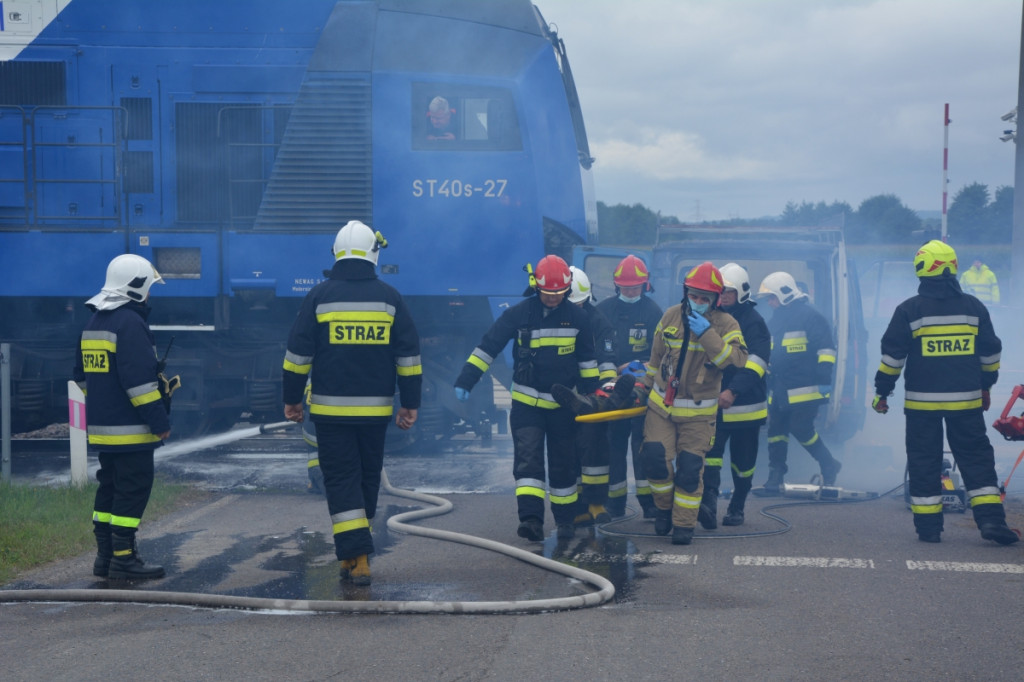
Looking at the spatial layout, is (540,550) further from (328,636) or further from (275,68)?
(275,68)

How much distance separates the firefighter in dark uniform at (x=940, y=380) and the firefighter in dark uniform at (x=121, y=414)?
4560mm

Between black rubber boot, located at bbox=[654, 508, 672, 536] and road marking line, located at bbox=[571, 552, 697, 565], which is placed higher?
black rubber boot, located at bbox=[654, 508, 672, 536]

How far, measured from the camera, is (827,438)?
33.1ft

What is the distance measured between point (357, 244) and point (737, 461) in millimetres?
3273

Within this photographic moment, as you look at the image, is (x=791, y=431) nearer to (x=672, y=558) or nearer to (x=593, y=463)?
(x=593, y=463)

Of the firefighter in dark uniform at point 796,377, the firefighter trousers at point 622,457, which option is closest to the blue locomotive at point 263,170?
the firefighter in dark uniform at point 796,377

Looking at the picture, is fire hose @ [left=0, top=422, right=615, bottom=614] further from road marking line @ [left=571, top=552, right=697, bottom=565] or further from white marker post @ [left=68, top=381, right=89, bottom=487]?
white marker post @ [left=68, top=381, right=89, bottom=487]

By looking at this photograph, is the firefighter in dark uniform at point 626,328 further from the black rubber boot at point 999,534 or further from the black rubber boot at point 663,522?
the black rubber boot at point 999,534

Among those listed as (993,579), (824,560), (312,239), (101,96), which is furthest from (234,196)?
(993,579)

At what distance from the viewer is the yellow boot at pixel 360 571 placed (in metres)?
5.49

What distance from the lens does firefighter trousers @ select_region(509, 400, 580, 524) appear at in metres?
6.75

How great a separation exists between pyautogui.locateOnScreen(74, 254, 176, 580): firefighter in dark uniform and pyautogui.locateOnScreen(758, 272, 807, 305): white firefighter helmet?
514 centimetres

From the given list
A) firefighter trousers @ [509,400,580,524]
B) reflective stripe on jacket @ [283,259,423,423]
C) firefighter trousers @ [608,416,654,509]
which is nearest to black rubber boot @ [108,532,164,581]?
reflective stripe on jacket @ [283,259,423,423]

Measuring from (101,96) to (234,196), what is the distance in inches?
69.8
